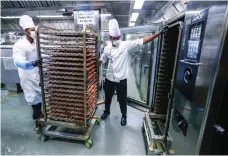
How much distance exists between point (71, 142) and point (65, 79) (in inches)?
42.0

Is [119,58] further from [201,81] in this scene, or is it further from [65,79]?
[201,81]

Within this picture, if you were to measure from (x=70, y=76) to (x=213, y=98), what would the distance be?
169cm

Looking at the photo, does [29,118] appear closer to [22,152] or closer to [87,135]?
[22,152]

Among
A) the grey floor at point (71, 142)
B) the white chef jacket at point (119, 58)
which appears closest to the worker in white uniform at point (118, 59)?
the white chef jacket at point (119, 58)

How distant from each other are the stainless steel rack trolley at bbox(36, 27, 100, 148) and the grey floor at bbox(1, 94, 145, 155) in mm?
147

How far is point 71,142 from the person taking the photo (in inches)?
84.2

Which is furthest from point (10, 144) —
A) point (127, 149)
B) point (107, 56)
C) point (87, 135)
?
point (107, 56)

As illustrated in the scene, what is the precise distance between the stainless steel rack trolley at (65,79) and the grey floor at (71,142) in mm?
147

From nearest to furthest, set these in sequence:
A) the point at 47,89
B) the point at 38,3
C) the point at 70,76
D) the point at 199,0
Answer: the point at 199,0, the point at 70,76, the point at 47,89, the point at 38,3

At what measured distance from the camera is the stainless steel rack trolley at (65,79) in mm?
1807

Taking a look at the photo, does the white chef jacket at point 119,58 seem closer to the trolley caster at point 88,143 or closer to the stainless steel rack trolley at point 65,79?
the stainless steel rack trolley at point 65,79

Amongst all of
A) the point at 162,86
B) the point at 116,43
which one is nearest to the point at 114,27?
the point at 116,43

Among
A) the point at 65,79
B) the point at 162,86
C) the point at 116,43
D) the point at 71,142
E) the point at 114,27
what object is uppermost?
the point at 114,27

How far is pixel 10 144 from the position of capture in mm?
2072
